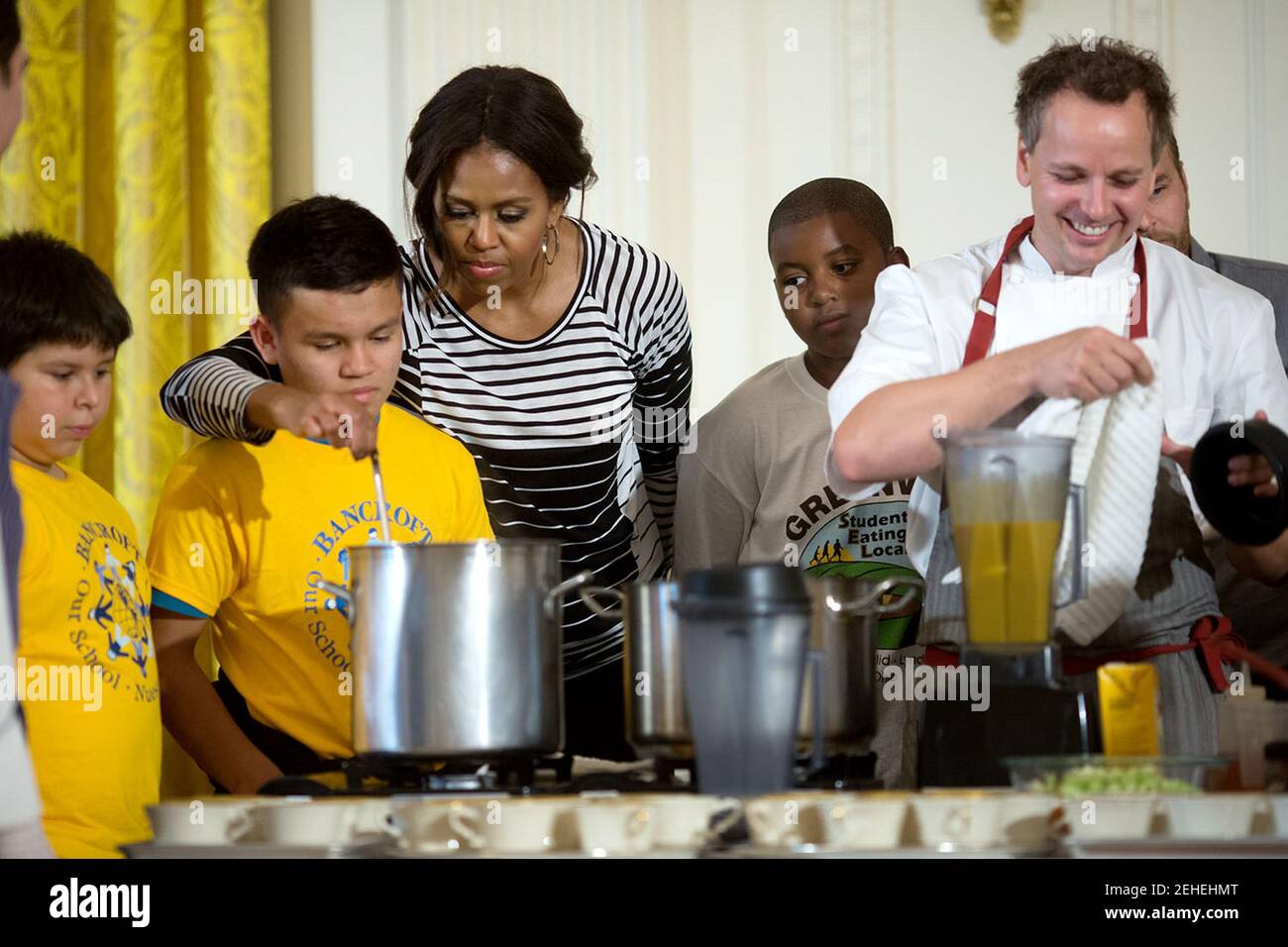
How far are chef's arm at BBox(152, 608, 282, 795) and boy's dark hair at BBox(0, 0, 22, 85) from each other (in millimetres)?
660

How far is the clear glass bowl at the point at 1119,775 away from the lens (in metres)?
1.04

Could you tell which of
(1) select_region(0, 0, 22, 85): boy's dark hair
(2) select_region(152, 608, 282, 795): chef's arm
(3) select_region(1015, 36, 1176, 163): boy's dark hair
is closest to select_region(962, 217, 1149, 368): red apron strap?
(3) select_region(1015, 36, 1176, 163): boy's dark hair

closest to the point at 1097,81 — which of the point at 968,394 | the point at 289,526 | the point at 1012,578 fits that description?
the point at 968,394

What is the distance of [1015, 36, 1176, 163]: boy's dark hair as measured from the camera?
1604mm

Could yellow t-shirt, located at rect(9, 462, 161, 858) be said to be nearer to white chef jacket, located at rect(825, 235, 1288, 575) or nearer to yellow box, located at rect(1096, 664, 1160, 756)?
white chef jacket, located at rect(825, 235, 1288, 575)

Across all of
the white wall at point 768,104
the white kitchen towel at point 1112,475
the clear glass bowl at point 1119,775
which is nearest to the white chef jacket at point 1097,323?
the white kitchen towel at point 1112,475

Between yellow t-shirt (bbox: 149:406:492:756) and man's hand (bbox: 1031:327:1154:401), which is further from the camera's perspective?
yellow t-shirt (bbox: 149:406:492:756)

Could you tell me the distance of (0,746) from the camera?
107 centimetres

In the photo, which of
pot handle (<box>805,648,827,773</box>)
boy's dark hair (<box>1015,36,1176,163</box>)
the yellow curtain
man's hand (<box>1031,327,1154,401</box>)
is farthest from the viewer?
the yellow curtain

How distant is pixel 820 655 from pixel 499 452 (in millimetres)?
983

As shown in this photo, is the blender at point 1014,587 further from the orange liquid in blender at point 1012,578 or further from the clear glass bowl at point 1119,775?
the clear glass bowl at point 1119,775

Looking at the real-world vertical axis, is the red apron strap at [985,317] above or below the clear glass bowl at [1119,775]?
above

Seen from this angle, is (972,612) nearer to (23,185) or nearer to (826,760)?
(826,760)
